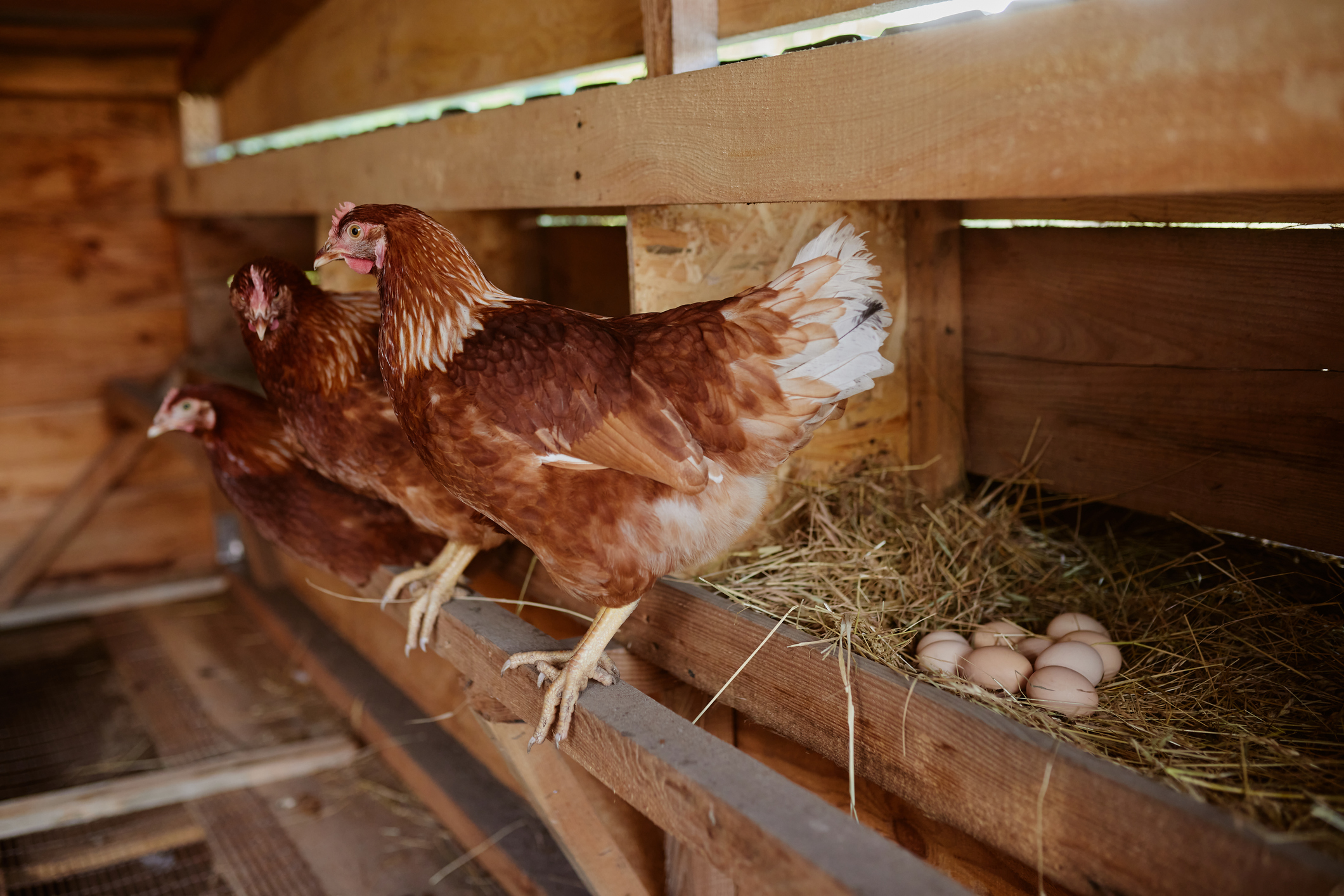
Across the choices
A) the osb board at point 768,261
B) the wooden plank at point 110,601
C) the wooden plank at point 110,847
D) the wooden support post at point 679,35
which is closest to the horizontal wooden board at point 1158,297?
the osb board at point 768,261

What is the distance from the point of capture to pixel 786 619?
124 cm

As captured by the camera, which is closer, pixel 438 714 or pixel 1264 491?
pixel 1264 491

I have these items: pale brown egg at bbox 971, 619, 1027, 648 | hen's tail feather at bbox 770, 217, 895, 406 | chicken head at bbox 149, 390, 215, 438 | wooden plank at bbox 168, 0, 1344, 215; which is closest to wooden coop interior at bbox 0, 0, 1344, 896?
wooden plank at bbox 168, 0, 1344, 215

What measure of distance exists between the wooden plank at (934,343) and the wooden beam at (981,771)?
1.90ft

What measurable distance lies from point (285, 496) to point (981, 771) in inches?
56.5

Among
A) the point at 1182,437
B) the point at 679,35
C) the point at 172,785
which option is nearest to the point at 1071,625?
the point at 1182,437

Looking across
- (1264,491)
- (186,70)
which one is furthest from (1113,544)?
(186,70)

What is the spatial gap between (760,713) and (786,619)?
13cm

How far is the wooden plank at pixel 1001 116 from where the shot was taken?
613mm

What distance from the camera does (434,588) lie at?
1573 millimetres

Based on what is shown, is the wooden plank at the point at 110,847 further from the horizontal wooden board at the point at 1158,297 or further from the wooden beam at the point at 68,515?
the horizontal wooden board at the point at 1158,297

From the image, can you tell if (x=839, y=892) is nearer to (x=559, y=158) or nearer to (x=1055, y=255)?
(x=559, y=158)

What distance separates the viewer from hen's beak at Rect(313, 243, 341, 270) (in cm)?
123

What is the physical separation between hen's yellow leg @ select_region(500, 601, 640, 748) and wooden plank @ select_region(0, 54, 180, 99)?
3.22m
